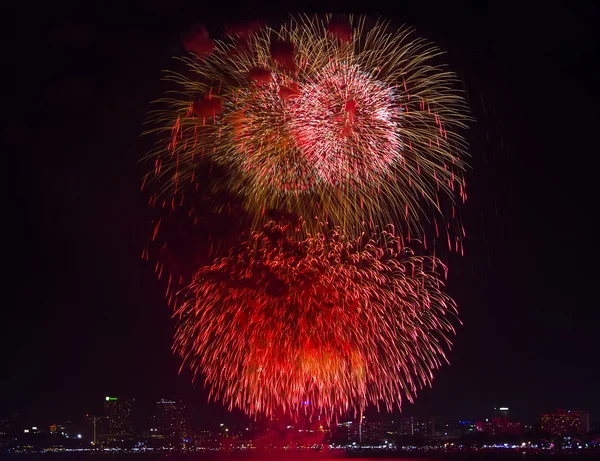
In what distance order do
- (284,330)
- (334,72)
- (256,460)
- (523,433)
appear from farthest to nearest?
(523,433), (256,460), (284,330), (334,72)

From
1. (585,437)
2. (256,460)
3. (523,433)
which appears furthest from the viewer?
(523,433)

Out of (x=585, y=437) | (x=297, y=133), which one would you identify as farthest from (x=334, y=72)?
(x=585, y=437)

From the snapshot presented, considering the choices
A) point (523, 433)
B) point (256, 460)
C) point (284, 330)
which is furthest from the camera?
point (523, 433)

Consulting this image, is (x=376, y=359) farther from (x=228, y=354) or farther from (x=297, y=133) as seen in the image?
(x=297, y=133)

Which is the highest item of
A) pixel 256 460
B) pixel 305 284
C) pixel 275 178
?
pixel 275 178

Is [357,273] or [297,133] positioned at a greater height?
[297,133]

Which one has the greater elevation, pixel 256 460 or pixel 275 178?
pixel 275 178

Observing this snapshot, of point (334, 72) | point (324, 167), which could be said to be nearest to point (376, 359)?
point (324, 167)

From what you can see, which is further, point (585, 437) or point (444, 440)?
point (444, 440)

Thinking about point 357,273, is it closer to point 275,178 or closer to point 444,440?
point 275,178
